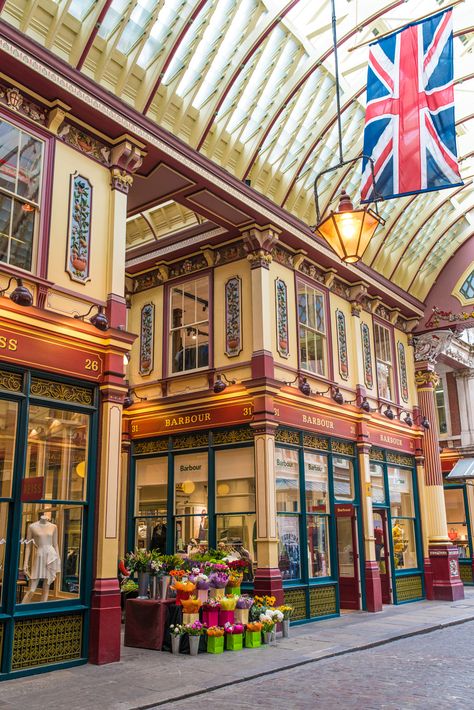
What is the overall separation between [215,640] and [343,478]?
6.65 meters

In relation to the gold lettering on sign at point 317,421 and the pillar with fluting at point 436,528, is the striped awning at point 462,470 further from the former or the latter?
the gold lettering on sign at point 317,421

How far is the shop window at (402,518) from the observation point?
717 inches

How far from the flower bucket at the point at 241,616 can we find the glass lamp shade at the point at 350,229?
20.0 ft

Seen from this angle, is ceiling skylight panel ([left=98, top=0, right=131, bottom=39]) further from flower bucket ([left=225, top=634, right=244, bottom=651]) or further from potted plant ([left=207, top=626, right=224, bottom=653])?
flower bucket ([left=225, top=634, right=244, bottom=651])

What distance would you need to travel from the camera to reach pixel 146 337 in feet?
54.3

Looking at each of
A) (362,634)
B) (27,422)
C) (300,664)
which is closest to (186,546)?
(362,634)

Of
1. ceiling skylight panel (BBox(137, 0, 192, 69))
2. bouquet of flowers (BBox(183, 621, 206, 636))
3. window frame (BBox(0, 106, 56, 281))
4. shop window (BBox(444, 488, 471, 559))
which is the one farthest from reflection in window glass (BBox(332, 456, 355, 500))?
ceiling skylight panel (BBox(137, 0, 192, 69))

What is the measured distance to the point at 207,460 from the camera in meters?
14.6

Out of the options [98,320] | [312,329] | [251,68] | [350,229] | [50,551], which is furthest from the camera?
[312,329]

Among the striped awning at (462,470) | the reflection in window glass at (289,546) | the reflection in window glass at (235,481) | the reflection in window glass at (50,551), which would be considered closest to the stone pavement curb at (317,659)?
the reflection in window glass at (50,551)

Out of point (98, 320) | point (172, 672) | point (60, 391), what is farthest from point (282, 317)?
point (172, 672)

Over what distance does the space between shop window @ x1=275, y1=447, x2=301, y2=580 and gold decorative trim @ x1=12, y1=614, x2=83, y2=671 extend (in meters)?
5.24

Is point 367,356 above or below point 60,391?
above

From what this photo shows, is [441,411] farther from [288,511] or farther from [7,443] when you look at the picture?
[7,443]
